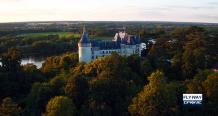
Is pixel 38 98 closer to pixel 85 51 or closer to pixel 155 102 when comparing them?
pixel 155 102

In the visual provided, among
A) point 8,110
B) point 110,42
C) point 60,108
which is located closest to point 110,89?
point 60,108

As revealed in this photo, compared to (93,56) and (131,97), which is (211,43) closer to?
(93,56)

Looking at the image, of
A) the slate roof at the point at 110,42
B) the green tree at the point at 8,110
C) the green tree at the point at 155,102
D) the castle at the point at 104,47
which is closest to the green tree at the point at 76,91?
the green tree at the point at 155,102

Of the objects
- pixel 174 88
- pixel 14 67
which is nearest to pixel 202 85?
pixel 174 88

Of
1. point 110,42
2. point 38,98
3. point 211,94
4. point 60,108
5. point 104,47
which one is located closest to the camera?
point 60,108

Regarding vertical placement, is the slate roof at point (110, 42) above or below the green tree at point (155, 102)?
above

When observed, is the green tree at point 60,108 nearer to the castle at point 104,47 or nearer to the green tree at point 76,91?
the green tree at point 76,91

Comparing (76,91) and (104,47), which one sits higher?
(104,47)

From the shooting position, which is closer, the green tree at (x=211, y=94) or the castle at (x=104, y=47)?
the green tree at (x=211, y=94)

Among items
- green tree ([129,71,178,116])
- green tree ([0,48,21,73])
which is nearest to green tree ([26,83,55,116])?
green tree ([129,71,178,116])
